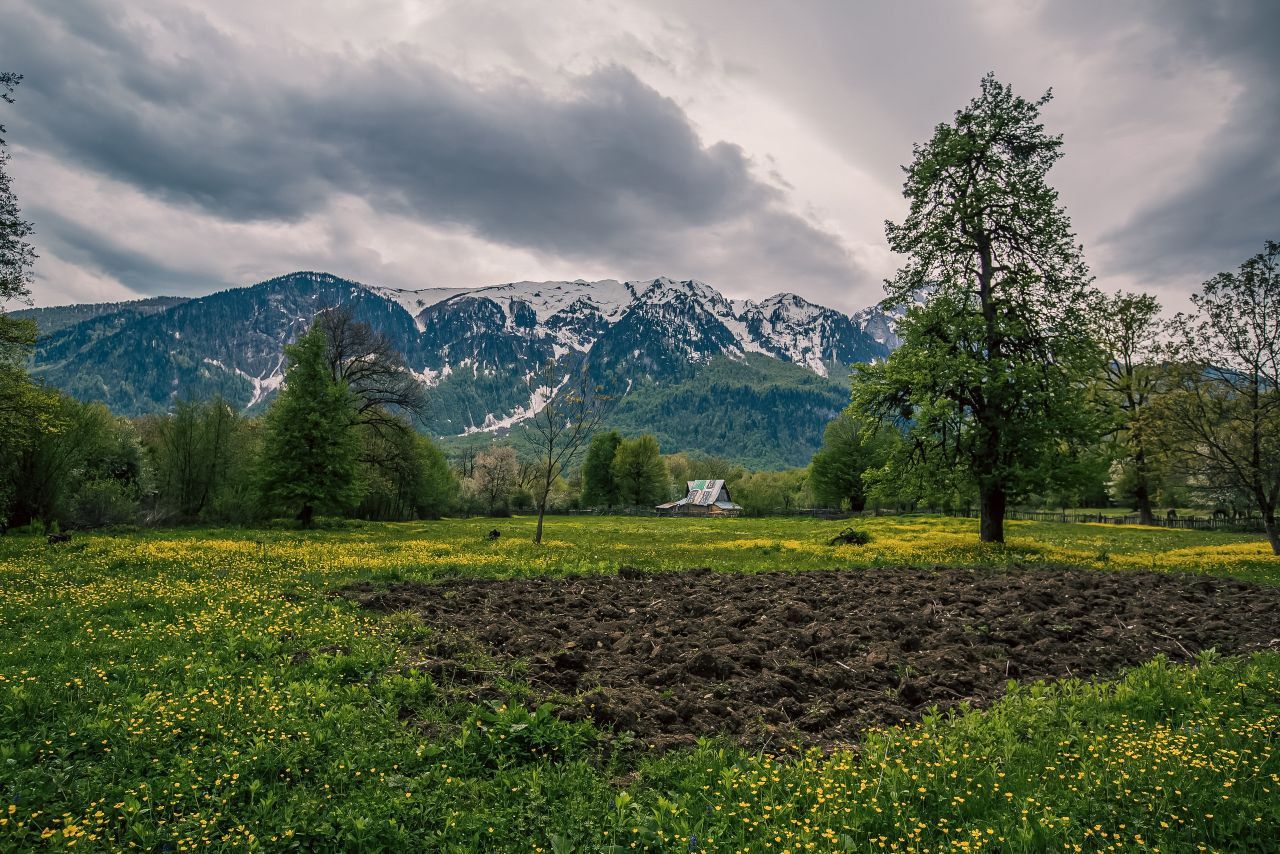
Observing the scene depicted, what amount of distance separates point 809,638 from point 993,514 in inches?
815

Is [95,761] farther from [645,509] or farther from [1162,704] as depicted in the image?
[645,509]

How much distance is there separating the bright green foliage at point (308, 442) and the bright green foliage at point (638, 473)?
224ft

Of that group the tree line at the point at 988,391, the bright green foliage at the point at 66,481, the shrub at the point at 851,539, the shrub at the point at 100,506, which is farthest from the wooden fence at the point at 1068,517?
the bright green foliage at the point at 66,481

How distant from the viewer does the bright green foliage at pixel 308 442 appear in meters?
41.4

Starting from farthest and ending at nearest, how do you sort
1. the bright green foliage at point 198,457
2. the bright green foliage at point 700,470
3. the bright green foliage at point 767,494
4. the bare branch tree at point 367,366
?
the bright green foliage at point 700,470 → the bright green foliage at point 767,494 → the bare branch tree at point 367,366 → the bright green foliage at point 198,457

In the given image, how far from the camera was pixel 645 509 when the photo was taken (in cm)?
10669

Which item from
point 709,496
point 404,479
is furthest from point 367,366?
point 709,496

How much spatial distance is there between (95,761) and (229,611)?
21.5 ft

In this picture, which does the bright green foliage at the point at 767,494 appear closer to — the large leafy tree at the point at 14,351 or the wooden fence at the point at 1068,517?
the wooden fence at the point at 1068,517

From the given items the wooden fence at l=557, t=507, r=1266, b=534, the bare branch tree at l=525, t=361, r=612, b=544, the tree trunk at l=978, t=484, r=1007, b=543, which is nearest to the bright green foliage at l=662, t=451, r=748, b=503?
the wooden fence at l=557, t=507, r=1266, b=534

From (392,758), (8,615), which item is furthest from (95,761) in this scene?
(8,615)

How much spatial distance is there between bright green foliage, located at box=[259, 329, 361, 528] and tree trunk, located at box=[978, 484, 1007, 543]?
129ft

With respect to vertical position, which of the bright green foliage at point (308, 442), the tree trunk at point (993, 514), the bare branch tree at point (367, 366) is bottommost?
the tree trunk at point (993, 514)

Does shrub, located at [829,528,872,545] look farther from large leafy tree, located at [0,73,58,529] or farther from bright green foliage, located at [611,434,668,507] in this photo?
bright green foliage, located at [611,434,668,507]
